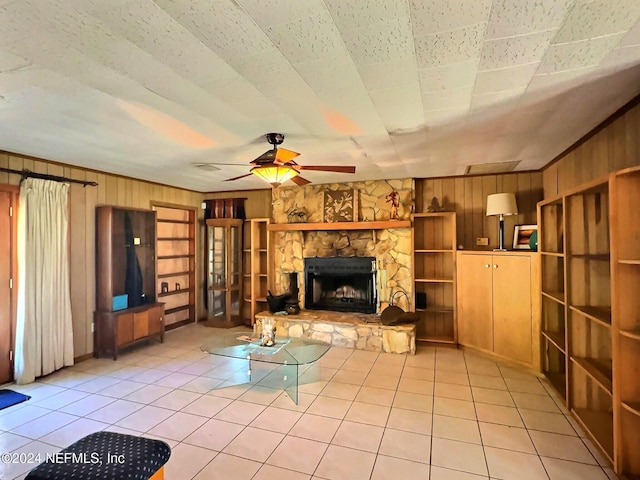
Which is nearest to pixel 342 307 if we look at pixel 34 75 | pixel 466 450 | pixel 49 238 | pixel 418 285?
pixel 418 285

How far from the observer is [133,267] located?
473 cm

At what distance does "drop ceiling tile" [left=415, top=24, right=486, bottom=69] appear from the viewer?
1543mm

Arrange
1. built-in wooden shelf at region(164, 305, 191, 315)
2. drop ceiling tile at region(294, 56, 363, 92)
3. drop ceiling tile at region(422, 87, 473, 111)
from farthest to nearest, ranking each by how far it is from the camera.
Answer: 1. built-in wooden shelf at region(164, 305, 191, 315)
2. drop ceiling tile at region(422, 87, 473, 111)
3. drop ceiling tile at region(294, 56, 363, 92)

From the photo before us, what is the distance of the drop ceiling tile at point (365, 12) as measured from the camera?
134 cm

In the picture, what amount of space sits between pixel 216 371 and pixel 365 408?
1.81 meters

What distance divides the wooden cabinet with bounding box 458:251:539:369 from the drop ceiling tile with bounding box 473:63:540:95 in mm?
2402

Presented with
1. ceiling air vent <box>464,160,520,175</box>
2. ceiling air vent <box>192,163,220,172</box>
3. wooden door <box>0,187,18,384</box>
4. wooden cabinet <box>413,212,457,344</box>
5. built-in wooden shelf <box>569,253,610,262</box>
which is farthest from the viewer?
wooden cabinet <box>413,212,457,344</box>

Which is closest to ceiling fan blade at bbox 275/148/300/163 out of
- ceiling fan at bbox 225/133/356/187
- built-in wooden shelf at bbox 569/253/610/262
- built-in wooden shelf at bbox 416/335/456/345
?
ceiling fan at bbox 225/133/356/187

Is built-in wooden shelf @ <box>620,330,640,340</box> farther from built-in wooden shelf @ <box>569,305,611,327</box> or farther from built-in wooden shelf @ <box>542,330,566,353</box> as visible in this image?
built-in wooden shelf @ <box>542,330,566,353</box>

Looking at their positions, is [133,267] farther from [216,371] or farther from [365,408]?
[365,408]

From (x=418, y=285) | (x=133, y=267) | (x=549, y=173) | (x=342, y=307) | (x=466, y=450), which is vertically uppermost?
(x=549, y=173)

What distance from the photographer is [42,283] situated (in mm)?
3746

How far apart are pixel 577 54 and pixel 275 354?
326cm

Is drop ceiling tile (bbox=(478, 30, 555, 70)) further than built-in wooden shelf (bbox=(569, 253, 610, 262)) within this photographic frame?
No
